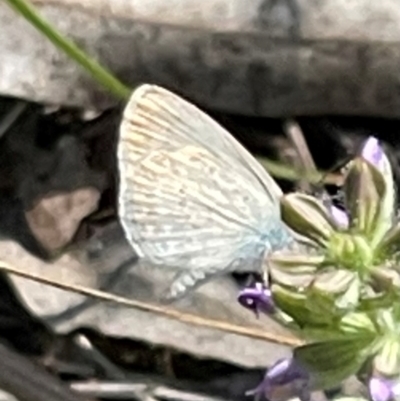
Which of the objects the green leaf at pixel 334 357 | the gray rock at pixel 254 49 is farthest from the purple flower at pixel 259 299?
the gray rock at pixel 254 49

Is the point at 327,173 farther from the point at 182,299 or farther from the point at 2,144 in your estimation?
the point at 2,144

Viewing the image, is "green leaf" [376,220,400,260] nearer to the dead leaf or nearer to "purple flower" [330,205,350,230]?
"purple flower" [330,205,350,230]

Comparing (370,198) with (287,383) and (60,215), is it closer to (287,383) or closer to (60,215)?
(287,383)

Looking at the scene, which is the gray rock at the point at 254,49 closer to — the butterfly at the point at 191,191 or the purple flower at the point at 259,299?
the butterfly at the point at 191,191

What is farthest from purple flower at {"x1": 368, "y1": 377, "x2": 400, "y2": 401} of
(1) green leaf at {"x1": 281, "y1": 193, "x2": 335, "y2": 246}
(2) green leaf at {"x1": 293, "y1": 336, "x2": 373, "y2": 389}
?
(1) green leaf at {"x1": 281, "y1": 193, "x2": 335, "y2": 246}

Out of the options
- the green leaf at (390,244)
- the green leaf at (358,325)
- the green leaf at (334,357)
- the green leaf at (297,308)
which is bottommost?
the green leaf at (334,357)

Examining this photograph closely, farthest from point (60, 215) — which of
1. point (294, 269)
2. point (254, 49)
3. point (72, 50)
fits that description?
point (294, 269)
